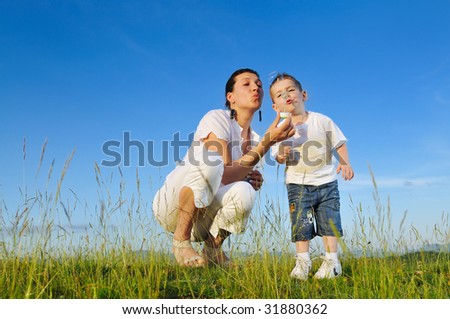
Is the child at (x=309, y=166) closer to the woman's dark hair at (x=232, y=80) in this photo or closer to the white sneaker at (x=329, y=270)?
the white sneaker at (x=329, y=270)

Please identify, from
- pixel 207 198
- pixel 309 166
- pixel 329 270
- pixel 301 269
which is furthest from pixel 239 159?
pixel 329 270

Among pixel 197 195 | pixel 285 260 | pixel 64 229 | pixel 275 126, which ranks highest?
pixel 275 126

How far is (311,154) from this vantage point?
4.25 m

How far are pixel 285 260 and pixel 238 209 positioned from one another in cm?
63

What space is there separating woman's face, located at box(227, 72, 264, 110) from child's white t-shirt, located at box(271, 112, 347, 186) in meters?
0.46

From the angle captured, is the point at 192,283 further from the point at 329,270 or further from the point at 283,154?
the point at 283,154

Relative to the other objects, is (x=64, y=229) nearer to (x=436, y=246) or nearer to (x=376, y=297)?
(x=376, y=297)

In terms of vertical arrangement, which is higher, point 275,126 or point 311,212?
point 275,126

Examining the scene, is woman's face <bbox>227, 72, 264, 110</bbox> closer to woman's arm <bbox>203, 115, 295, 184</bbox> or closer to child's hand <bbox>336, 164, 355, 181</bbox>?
woman's arm <bbox>203, 115, 295, 184</bbox>

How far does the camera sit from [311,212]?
4.20 metres

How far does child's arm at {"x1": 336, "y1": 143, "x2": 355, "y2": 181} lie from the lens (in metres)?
4.26

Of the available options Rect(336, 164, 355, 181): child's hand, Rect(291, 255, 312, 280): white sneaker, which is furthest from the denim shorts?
Rect(291, 255, 312, 280): white sneaker

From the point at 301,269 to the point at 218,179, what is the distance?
1.04 meters
